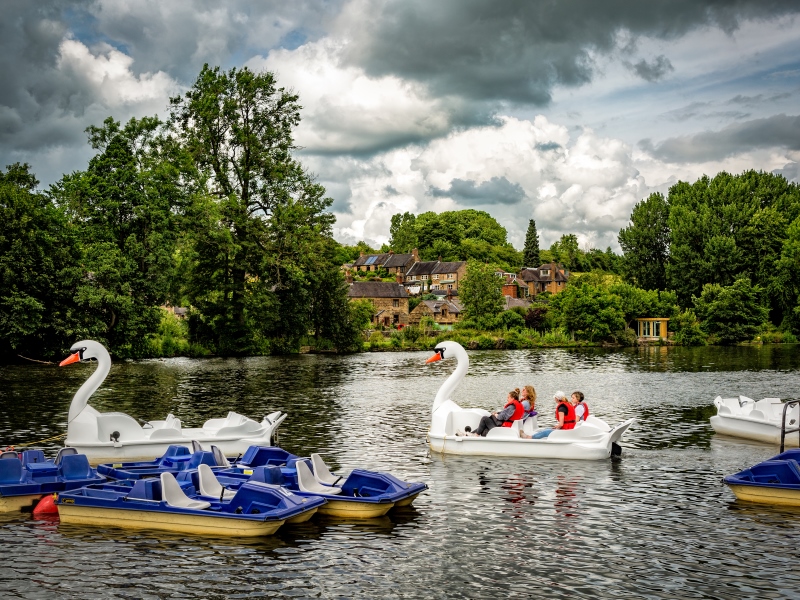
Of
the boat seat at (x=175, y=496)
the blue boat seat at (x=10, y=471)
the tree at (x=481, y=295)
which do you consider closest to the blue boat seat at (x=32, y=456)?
the blue boat seat at (x=10, y=471)

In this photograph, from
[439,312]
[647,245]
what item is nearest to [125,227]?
[439,312]

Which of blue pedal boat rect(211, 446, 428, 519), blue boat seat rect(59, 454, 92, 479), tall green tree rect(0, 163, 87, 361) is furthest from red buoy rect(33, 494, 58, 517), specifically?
tall green tree rect(0, 163, 87, 361)

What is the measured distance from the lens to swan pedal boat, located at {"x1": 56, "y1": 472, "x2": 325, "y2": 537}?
13008 mm

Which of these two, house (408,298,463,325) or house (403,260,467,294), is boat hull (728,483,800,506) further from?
house (403,260,467,294)

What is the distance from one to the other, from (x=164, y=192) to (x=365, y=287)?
61508mm

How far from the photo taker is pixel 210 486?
14211mm

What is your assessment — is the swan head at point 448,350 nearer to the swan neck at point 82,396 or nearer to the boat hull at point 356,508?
the boat hull at point 356,508

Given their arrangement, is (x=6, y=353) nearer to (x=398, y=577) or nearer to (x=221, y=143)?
(x=221, y=143)

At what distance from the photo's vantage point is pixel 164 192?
6209 centimetres

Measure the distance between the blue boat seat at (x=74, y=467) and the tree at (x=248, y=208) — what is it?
48.5 m

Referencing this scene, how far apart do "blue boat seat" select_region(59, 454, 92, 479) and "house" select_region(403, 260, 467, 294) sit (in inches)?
5028

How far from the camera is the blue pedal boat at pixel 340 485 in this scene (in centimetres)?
1422

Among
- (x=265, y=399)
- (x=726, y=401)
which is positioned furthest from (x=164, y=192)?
(x=726, y=401)

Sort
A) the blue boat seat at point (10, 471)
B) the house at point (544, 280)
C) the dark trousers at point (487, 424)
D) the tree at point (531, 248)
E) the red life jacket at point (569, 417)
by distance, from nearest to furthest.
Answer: the blue boat seat at point (10, 471) < the red life jacket at point (569, 417) < the dark trousers at point (487, 424) < the house at point (544, 280) < the tree at point (531, 248)
